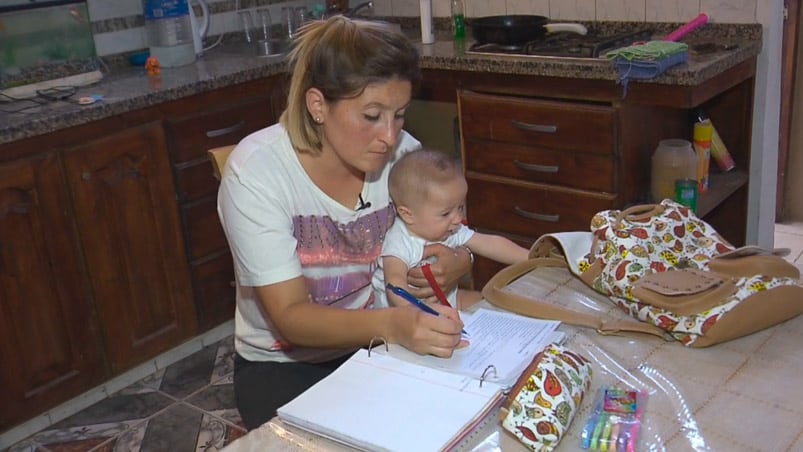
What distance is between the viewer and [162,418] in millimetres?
2518

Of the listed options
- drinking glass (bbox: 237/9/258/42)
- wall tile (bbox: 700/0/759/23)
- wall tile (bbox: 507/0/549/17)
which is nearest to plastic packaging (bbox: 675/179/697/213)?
Answer: wall tile (bbox: 700/0/759/23)

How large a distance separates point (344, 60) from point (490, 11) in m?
1.96

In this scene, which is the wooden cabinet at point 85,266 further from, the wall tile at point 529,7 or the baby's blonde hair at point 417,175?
the wall tile at point 529,7

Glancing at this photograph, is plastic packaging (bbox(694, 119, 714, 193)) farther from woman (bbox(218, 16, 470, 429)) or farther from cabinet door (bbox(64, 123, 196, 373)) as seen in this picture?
cabinet door (bbox(64, 123, 196, 373))

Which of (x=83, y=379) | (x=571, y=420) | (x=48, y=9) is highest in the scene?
(x=48, y=9)

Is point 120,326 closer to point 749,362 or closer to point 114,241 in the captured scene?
point 114,241

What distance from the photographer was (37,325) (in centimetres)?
238

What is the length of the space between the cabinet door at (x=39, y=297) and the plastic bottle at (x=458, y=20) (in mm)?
1554

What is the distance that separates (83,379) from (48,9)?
123 cm

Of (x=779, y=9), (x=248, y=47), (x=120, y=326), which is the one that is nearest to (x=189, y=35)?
(x=248, y=47)

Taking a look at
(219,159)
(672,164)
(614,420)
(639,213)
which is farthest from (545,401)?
(672,164)

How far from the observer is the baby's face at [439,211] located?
158cm

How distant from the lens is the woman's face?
1.41 m

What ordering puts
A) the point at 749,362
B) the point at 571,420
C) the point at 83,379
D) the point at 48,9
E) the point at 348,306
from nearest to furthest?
the point at 571,420 → the point at 749,362 → the point at 348,306 → the point at 83,379 → the point at 48,9
